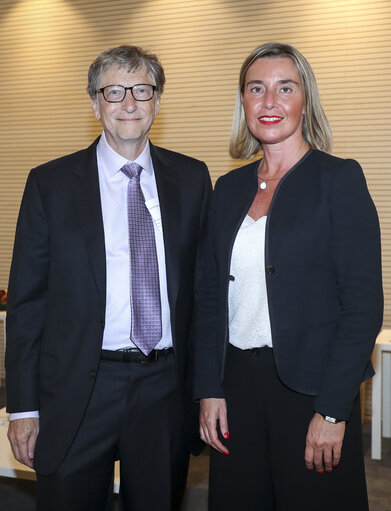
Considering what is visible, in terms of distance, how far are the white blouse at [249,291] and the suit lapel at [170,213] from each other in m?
0.20

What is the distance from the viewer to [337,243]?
5.79 feet

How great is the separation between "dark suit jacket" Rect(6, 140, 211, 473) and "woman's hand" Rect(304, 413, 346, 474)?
478 mm

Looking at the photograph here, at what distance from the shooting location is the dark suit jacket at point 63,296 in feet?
6.37

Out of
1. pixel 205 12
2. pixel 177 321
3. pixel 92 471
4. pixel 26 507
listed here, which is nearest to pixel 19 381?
pixel 92 471

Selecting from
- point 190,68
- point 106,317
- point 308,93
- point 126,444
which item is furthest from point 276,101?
point 190,68

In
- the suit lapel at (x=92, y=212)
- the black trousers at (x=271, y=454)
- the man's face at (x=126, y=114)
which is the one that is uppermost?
the man's face at (x=126, y=114)

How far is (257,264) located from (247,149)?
1.74ft

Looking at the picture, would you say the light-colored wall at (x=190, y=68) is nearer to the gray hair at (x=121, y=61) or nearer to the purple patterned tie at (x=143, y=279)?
the gray hair at (x=121, y=61)

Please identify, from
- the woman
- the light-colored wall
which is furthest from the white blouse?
the light-colored wall

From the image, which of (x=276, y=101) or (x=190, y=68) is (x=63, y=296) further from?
(x=190, y=68)

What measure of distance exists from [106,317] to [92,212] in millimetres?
341

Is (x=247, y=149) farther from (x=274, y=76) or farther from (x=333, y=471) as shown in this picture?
(x=333, y=471)

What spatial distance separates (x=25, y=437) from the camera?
2.03 m

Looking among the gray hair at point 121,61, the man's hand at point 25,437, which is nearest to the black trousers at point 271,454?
the man's hand at point 25,437
